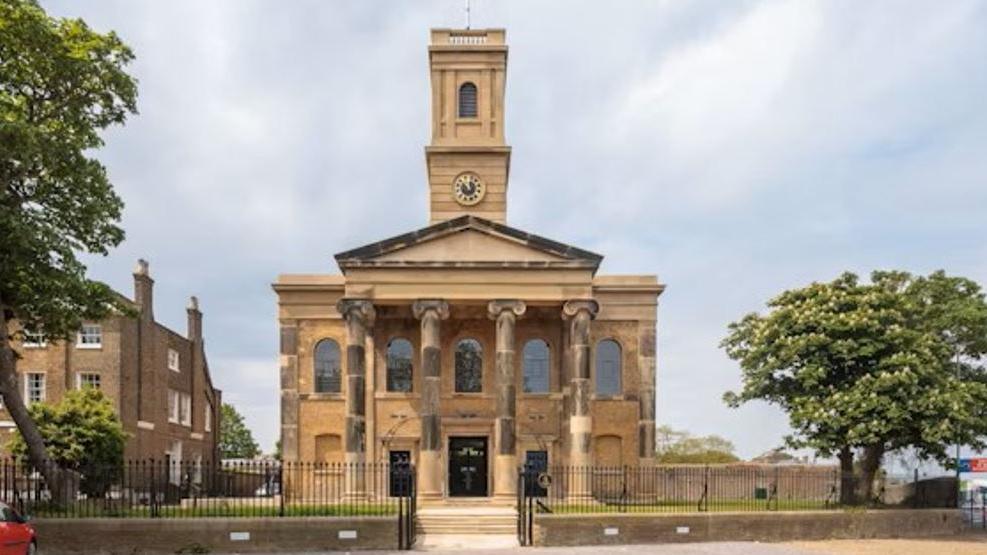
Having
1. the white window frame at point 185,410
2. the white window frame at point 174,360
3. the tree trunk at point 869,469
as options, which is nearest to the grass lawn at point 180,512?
the tree trunk at point 869,469

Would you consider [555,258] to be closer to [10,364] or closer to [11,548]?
[10,364]

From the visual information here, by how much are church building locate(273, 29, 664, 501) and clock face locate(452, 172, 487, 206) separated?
65 mm

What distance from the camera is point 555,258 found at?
41.9 m

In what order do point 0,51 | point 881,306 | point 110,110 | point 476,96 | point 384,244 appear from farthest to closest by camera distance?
point 476,96
point 384,244
point 881,306
point 110,110
point 0,51

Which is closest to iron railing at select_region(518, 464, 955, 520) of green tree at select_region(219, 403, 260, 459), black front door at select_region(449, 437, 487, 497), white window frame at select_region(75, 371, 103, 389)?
black front door at select_region(449, 437, 487, 497)

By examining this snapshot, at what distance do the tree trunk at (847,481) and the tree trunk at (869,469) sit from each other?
20.1 inches

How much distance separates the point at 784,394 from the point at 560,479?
993cm

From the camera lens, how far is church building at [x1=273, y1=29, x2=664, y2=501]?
136ft

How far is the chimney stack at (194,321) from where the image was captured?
198 feet

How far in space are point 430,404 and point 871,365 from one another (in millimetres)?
16031

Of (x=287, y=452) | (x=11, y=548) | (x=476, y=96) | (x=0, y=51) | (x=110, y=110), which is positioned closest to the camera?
(x=11, y=548)

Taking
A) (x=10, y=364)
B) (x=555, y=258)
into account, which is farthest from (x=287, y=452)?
(x=10, y=364)

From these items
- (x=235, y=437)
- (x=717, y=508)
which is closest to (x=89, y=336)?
(x=717, y=508)

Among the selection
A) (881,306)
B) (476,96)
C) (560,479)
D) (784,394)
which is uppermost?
(476,96)
